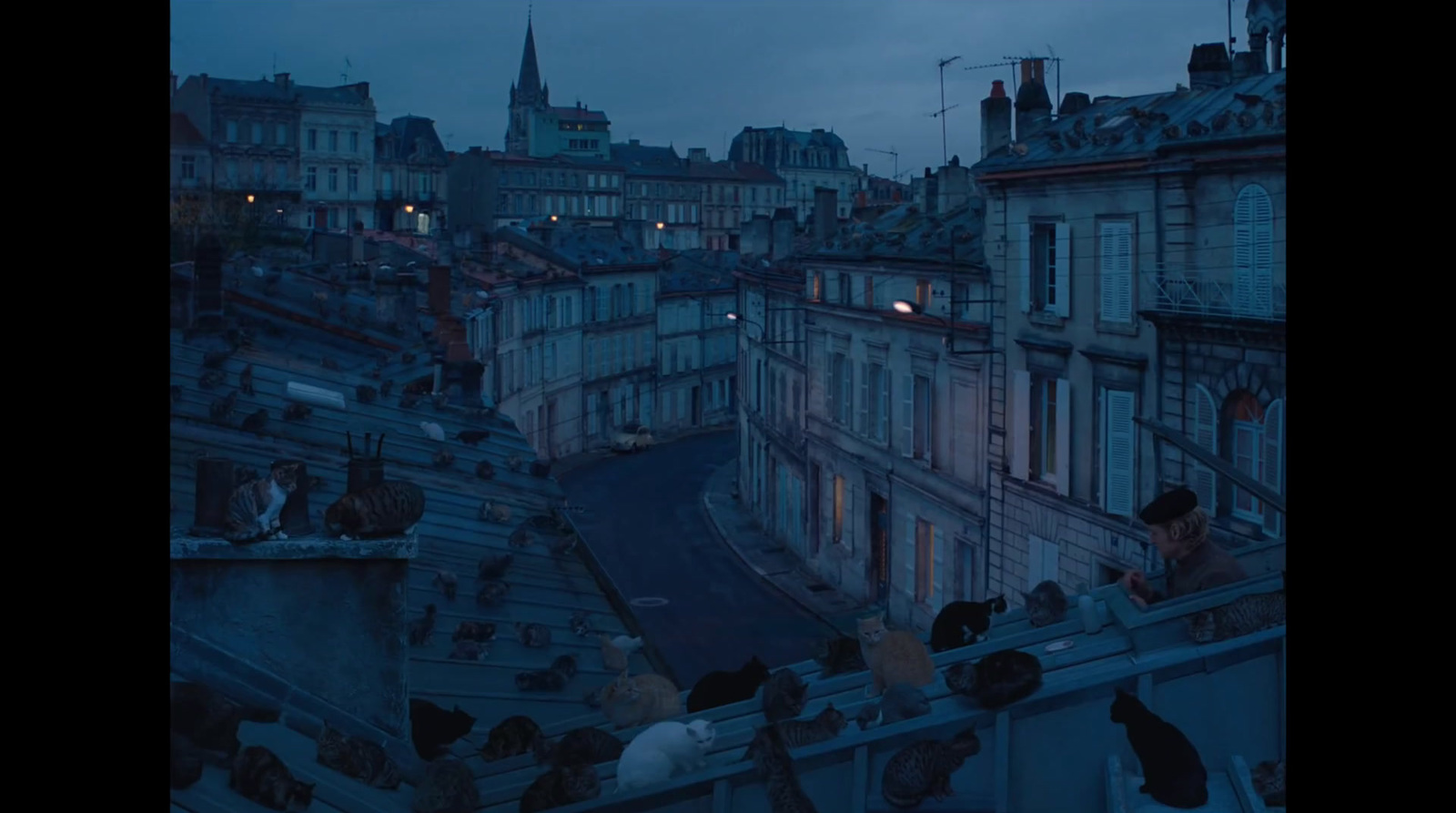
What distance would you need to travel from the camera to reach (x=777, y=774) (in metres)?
7.20

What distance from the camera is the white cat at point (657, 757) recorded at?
727 cm

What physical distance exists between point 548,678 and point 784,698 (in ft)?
9.69

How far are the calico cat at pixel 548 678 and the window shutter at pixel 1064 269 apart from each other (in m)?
11.2

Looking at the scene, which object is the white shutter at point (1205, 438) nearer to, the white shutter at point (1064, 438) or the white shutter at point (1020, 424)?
the white shutter at point (1064, 438)

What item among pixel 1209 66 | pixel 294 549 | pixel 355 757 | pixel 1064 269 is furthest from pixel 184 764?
pixel 1209 66

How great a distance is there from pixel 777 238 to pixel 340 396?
31625 millimetres

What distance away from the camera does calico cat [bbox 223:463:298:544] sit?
6.68 metres

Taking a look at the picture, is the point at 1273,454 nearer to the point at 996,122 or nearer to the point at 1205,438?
the point at 1205,438

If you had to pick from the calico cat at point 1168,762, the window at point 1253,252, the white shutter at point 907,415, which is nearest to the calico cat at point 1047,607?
the calico cat at point 1168,762
